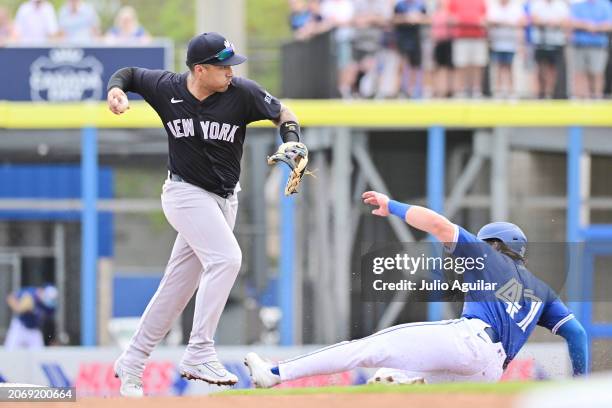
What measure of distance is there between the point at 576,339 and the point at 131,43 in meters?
11.3

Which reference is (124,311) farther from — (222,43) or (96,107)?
(222,43)

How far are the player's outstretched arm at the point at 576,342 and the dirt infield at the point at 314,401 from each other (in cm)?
122

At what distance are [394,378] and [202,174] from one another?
5.22ft

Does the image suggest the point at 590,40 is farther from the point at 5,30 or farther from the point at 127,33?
the point at 5,30

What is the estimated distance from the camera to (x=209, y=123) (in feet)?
28.7

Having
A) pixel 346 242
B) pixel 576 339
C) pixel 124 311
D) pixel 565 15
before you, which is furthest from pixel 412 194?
pixel 576 339

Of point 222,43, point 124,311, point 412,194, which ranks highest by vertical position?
point 222,43

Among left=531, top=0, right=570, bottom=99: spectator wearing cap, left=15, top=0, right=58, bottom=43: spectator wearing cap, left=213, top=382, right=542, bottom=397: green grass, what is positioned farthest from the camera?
left=15, top=0, right=58, bottom=43: spectator wearing cap

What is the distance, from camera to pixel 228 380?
8766mm

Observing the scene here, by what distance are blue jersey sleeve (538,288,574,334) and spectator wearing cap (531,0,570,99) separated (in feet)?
32.6

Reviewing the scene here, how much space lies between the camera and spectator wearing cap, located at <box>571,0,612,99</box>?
18.3 m

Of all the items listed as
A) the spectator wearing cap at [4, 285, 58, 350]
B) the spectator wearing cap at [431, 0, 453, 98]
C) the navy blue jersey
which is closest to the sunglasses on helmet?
the navy blue jersey
